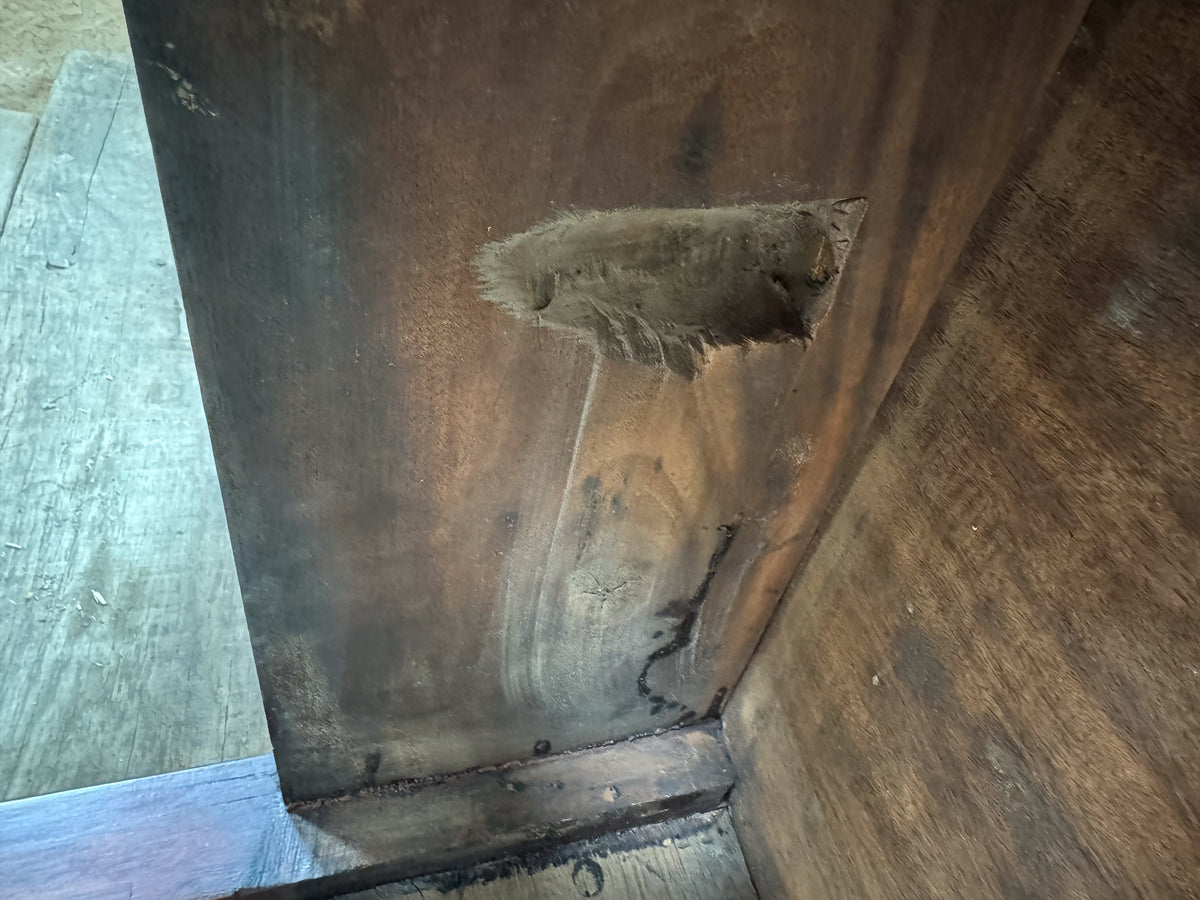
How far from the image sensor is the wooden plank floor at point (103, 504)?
1309mm

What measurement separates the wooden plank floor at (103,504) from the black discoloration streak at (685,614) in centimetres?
75

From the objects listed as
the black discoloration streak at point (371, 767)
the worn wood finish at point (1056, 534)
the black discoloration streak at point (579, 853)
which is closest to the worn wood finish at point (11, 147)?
the black discoloration streak at point (371, 767)

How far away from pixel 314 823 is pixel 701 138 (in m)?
0.85

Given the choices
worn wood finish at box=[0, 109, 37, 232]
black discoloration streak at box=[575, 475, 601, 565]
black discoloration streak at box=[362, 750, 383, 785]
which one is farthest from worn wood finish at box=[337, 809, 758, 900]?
worn wood finish at box=[0, 109, 37, 232]

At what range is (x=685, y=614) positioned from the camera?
34.1 inches

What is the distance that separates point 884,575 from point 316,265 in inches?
20.3

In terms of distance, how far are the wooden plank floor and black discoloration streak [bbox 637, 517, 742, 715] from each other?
2.47 feet

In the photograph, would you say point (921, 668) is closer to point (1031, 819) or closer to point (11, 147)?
point (1031, 819)

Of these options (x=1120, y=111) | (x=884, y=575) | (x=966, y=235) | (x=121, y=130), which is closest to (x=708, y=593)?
(x=884, y=575)

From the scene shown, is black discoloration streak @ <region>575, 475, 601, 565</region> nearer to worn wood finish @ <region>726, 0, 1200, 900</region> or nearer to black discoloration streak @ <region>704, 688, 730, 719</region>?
worn wood finish @ <region>726, 0, 1200, 900</region>

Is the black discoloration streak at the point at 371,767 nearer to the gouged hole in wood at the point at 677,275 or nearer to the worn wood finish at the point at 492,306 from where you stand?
the worn wood finish at the point at 492,306

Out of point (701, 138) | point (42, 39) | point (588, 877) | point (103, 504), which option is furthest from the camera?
point (42, 39)

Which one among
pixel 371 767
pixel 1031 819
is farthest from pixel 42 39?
pixel 1031 819

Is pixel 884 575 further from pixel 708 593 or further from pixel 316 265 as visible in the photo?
pixel 316 265
